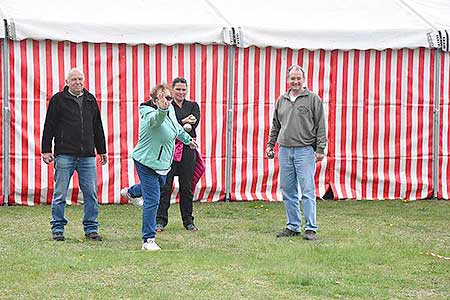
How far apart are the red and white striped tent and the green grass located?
3.57ft

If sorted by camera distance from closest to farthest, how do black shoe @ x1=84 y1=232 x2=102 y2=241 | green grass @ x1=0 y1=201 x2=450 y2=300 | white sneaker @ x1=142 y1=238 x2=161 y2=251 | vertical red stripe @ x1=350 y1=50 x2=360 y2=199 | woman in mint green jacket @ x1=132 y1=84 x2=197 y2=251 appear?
1. green grass @ x1=0 y1=201 x2=450 y2=300
2. woman in mint green jacket @ x1=132 y1=84 x2=197 y2=251
3. white sneaker @ x1=142 y1=238 x2=161 y2=251
4. black shoe @ x1=84 y1=232 x2=102 y2=241
5. vertical red stripe @ x1=350 y1=50 x2=360 y2=199

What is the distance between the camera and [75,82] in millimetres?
9859

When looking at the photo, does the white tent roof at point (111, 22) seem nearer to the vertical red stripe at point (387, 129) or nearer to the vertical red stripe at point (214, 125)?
the vertical red stripe at point (214, 125)

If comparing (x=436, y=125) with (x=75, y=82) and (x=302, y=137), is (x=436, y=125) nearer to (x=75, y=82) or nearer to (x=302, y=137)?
(x=302, y=137)

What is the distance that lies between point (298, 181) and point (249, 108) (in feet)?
10.6

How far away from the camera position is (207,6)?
13930mm

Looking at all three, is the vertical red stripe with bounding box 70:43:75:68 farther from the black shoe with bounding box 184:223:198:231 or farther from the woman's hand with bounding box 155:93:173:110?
the woman's hand with bounding box 155:93:173:110

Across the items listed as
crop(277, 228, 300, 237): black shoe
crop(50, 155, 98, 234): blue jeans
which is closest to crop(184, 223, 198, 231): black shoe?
crop(277, 228, 300, 237): black shoe

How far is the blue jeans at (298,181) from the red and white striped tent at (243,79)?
3.09 metres

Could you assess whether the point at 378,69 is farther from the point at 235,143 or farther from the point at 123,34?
the point at 123,34

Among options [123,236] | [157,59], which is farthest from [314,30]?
[123,236]

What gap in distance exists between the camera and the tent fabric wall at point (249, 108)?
12891 millimetres

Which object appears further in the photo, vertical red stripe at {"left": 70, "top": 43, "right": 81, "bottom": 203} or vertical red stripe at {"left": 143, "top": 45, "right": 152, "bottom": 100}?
vertical red stripe at {"left": 143, "top": 45, "right": 152, "bottom": 100}

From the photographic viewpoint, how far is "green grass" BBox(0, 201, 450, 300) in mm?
7750
